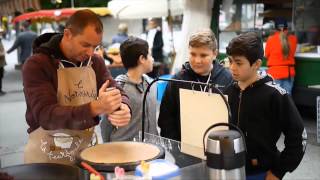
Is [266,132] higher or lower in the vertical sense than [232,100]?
lower

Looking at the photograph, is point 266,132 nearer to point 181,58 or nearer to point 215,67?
point 215,67

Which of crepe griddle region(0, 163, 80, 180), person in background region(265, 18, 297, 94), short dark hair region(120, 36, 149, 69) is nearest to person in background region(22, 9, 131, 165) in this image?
crepe griddle region(0, 163, 80, 180)

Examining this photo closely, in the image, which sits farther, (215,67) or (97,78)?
(215,67)

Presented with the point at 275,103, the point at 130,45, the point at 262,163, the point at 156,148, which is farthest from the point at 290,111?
the point at 130,45

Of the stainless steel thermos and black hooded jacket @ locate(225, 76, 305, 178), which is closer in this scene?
the stainless steel thermos

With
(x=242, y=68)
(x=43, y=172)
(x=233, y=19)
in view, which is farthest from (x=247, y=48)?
(x=233, y=19)

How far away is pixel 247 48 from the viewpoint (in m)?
1.90

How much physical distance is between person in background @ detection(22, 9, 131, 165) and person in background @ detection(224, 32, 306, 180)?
57 centimetres

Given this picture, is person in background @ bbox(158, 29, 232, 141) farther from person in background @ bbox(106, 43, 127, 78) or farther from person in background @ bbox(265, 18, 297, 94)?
person in background @ bbox(106, 43, 127, 78)

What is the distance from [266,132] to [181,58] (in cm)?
489

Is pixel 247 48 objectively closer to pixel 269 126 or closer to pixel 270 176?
pixel 269 126

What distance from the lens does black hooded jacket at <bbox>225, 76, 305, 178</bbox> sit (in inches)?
73.8

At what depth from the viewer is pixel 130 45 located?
2.68 meters

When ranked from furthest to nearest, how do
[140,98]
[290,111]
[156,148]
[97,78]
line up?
1. [140,98]
2. [97,78]
3. [290,111]
4. [156,148]
